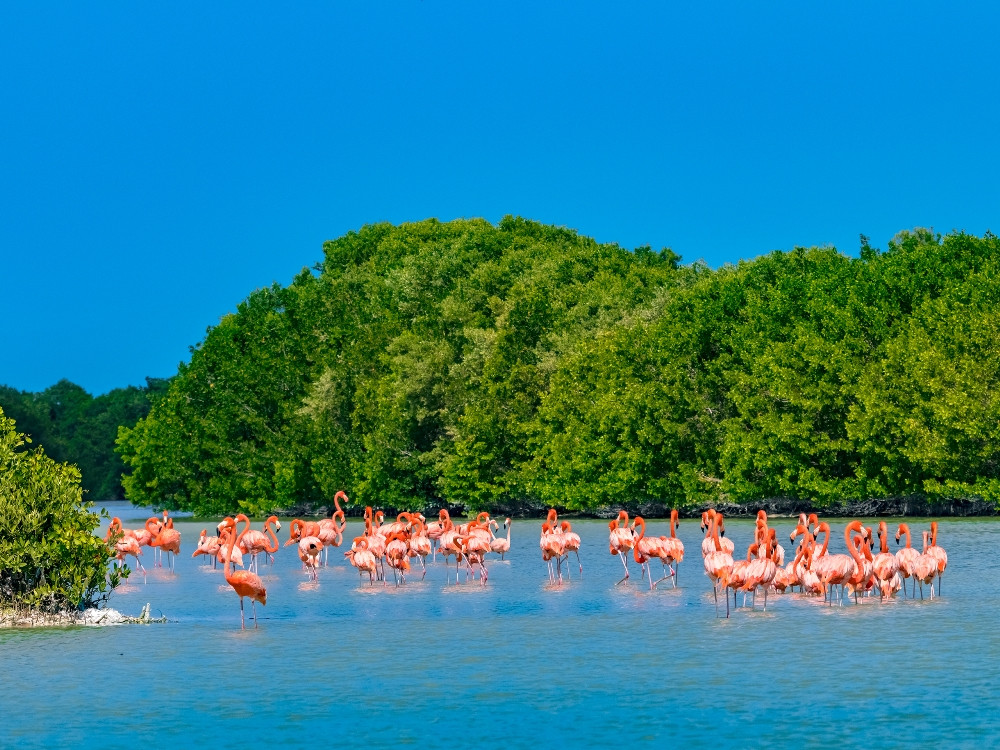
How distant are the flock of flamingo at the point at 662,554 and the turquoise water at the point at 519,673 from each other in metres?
0.66

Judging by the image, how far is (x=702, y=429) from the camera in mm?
68188

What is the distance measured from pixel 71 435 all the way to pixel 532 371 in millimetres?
96326

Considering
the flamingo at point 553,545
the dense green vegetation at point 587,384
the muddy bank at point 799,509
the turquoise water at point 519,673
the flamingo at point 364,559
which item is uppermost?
the dense green vegetation at point 587,384

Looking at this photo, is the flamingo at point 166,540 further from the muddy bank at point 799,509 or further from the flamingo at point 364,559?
the muddy bank at point 799,509

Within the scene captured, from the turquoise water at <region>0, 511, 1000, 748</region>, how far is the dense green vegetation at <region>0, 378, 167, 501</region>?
110 meters

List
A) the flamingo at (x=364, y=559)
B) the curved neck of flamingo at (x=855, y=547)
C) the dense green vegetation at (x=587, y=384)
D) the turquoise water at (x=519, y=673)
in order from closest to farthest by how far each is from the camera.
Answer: the turquoise water at (x=519, y=673) → the curved neck of flamingo at (x=855, y=547) → the flamingo at (x=364, y=559) → the dense green vegetation at (x=587, y=384)

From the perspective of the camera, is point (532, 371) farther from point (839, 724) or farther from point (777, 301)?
point (839, 724)

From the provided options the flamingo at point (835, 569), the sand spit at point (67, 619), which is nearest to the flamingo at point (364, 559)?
the sand spit at point (67, 619)

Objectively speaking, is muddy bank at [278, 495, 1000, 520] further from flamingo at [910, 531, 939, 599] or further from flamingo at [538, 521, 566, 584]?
flamingo at [910, 531, 939, 599]

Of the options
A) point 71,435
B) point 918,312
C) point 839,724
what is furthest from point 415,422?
point 71,435

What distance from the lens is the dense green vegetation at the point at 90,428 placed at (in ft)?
440

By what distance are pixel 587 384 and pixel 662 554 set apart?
127 feet

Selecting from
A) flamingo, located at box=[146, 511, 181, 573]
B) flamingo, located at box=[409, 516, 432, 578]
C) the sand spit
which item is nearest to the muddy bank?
flamingo, located at box=[146, 511, 181, 573]

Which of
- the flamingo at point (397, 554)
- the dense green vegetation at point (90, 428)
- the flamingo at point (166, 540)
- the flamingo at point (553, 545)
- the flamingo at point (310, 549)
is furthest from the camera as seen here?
the dense green vegetation at point (90, 428)
